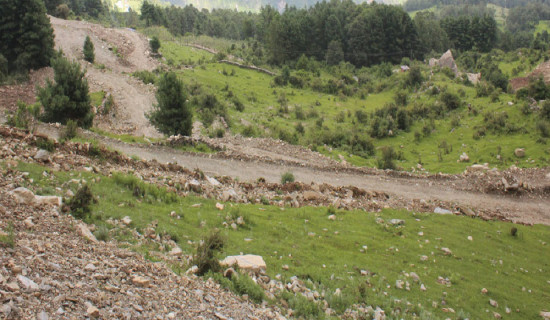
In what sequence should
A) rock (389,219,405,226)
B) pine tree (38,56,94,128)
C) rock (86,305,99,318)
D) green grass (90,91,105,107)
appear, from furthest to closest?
green grass (90,91,105,107), pine tree (38,56,94,128), rock (389,219,405,226), rock (86,305,99,318)

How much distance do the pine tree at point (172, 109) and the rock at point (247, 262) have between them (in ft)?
59.7

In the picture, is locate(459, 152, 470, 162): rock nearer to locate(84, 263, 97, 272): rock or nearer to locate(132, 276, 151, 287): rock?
locate(132, 276, 151, 287): rock

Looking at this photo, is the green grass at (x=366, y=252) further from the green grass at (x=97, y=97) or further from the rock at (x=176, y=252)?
the green grass at (x=97, y=97)

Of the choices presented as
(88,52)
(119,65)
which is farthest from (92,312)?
(119,65)

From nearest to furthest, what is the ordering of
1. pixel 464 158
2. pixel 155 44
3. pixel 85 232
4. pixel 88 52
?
pixel 85 232
pixel 464 158
pixel 88 52
pixel 155 44

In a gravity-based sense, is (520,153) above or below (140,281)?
below

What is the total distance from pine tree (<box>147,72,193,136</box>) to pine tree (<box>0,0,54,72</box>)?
2584cm

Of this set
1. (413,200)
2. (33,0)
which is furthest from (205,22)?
(413,200)

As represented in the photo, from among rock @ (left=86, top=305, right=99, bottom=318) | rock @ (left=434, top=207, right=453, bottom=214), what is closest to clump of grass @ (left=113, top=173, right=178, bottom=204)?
rock @ (left=86, top=305, right=99, bottom=318)

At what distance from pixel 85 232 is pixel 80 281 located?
8.71ft

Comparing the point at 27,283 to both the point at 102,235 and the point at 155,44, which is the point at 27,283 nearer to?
the point at 102,235

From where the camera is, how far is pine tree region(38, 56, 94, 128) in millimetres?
24625

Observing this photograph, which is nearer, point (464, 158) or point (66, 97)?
point (66, 97)

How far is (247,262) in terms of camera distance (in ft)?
32.7
